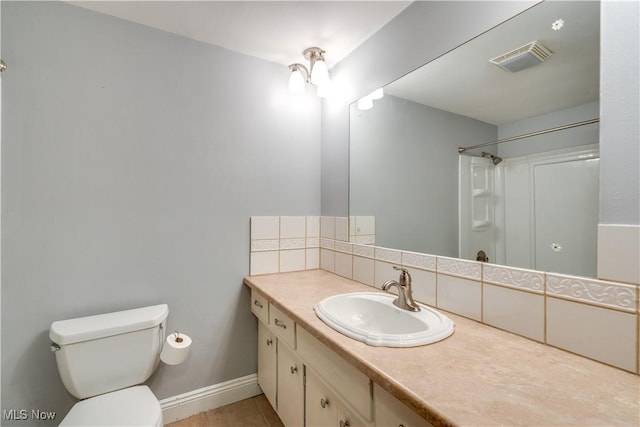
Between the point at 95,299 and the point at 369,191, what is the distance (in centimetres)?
159

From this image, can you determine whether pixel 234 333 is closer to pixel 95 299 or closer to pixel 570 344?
pixel 95 299

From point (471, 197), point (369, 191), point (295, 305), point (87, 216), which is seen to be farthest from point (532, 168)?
point (87, 216)

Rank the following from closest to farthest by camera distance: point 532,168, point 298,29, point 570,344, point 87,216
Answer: point 570,344 → point 532,168 → point 87,216 → point 298,29

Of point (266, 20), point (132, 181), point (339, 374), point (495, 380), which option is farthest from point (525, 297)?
point (132, 181)

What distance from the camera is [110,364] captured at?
4.08 ft

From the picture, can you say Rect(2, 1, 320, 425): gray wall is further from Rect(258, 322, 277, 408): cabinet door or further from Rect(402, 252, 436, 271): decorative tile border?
Rect(402, 252, 436, 271): decorative tile border

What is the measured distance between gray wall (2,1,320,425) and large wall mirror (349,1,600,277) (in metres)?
0.79

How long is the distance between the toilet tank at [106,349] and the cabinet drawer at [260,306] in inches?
19.8

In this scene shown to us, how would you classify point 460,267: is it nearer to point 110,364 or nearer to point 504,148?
point 504,148

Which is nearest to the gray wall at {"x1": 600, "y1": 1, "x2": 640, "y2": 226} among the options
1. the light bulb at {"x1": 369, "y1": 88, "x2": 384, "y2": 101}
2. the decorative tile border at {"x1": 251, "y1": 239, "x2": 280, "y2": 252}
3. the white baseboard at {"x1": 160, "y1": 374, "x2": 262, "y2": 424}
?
the light bulb at {"x1": 369, "y1": 88, "x2": 384, "y2": 101}

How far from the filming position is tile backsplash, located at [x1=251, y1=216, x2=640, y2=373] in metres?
0.73

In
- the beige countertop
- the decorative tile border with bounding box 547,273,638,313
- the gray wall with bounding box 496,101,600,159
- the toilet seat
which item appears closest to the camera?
the beige countertop

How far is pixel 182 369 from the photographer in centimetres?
160

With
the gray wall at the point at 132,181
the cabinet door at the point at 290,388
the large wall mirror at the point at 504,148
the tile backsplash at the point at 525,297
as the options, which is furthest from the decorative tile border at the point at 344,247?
the cabinet door at the point at 290,388
